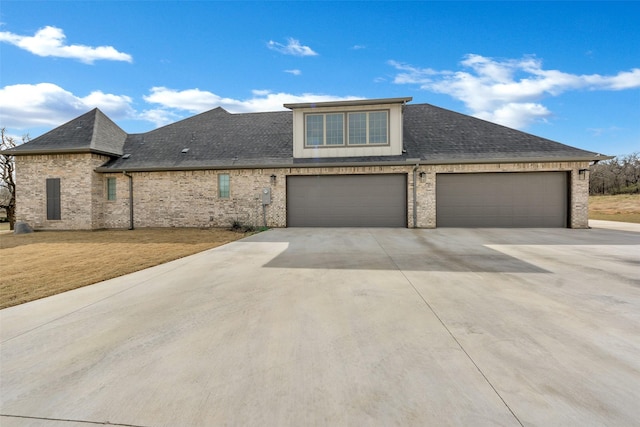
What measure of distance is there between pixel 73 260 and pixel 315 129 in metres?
10.5

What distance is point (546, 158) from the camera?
12.3m

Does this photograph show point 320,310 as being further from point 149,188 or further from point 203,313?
point 149,188

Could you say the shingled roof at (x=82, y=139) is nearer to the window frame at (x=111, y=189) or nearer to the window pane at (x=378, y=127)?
the window frame at (x=111, y=189)

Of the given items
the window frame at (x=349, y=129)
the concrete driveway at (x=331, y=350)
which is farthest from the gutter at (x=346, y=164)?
the concrete driveway at (x=331, y=350)

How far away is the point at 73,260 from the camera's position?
713 cm

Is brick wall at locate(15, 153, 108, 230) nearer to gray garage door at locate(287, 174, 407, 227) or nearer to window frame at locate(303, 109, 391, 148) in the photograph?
gray garage door at locate(287, 174, 407, 227)

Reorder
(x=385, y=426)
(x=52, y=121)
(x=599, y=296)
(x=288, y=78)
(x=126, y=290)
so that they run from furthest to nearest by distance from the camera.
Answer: (x=52, y=121) → (x=288, y=78) → (x=126, y=290) → (x=599, y=296) → (x=385, y=426)

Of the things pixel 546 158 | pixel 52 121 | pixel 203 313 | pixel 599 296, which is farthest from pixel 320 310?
pixel 52 121

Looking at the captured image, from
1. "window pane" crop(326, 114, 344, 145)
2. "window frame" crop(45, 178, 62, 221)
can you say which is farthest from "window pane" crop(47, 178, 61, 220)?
"window pane" crop(326, 114, 344, 145)

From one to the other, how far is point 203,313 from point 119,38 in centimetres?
1502

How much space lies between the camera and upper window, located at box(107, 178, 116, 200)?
1477cm

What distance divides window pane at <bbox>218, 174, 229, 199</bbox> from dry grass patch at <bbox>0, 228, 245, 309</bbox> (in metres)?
→ 3.53

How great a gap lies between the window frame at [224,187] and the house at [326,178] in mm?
51

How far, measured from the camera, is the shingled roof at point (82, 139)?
1409 cm
